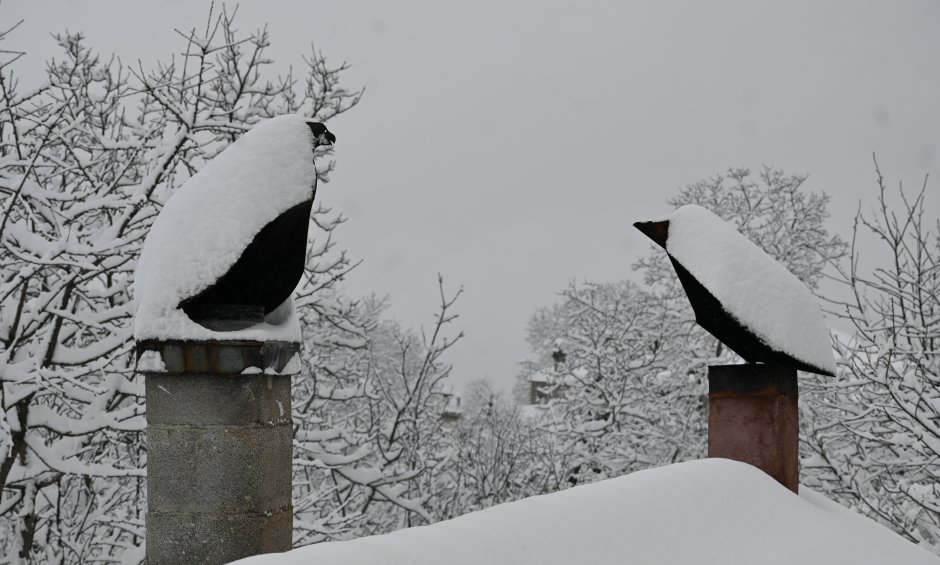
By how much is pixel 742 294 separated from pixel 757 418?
0.64m

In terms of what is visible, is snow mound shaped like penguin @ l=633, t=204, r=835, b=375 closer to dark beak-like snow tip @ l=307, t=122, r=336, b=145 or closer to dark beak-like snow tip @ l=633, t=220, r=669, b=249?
dark beak-like snow tip @ l=633, t=220, r=669, b=249

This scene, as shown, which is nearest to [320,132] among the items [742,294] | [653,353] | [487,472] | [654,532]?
[654,532]

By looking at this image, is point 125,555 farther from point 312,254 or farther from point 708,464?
point 708,464

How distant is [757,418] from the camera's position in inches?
162

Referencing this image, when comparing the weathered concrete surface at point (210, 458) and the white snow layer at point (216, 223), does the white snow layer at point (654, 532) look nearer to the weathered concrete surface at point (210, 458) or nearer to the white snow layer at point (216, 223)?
the weathered concrete surface at point (210, 458)

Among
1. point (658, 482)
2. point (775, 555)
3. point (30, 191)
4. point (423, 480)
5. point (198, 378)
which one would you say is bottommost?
point (423, 480)

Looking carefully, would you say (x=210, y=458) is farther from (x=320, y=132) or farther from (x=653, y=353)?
(x=653, y=353)

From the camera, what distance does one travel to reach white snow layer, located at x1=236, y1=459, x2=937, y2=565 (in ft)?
5.55

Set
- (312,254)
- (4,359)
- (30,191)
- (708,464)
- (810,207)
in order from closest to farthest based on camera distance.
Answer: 1. (708,464)
2. (4,359)
3. (30,191)
4. (312,254)
5. (810,207)

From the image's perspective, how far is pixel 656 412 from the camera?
15.4 metres

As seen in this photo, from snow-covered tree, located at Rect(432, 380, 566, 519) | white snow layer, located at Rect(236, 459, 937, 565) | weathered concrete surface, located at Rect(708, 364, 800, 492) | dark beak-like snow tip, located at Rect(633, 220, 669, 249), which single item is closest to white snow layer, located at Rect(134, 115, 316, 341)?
white snow layer, located at Rect(236, 459, 937, 565)

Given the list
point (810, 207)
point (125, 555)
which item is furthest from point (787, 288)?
point (810, 207)

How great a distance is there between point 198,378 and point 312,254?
481cm

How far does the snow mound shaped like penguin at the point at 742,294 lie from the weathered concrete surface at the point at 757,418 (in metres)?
0.10
